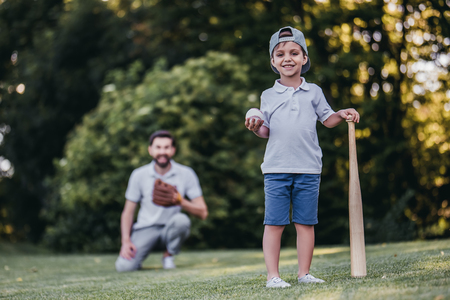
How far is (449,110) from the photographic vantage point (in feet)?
31.9

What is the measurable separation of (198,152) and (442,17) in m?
6.40

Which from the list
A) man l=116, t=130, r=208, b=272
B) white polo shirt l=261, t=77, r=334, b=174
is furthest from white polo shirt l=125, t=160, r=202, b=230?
white polo shirt l=261, t=77, r=334, b=174

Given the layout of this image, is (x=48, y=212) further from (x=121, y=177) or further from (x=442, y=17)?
(x=442, y=17)

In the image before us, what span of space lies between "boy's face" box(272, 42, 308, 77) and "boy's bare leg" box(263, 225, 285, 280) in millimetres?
978

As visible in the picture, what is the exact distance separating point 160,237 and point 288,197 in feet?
9.23

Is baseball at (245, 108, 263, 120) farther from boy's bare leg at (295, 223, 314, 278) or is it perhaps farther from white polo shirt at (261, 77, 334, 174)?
boy's bare leg at (295, 223, 314, 278)

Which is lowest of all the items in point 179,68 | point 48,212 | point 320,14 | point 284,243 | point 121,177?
point 284,243

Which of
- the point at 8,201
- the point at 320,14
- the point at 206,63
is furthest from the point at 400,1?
the point at 8,201

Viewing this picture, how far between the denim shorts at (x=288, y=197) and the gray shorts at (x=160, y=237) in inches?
100

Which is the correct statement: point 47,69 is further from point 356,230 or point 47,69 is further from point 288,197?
point 356,230

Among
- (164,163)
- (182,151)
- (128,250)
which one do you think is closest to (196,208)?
(164,163)

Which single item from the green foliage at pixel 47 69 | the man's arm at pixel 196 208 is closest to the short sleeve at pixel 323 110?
the man's arm at pixel 196 208

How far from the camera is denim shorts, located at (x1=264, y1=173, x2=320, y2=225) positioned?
309 cm

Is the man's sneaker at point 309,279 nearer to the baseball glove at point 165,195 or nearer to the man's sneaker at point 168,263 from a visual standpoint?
the baseball glove at point 165,195
